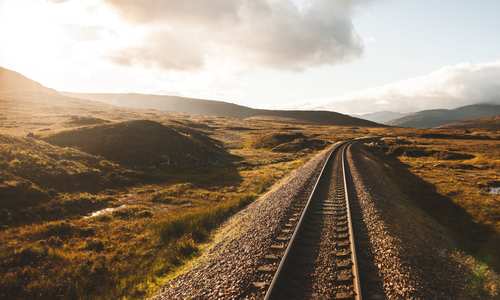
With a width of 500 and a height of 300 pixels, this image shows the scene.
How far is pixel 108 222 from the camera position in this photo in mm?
18266

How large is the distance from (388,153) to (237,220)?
179ft

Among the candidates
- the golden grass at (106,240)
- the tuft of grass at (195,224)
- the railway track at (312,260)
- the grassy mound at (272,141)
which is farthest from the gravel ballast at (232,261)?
the grassy mound at (272,141)

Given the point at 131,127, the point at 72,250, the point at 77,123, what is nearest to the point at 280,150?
the point at 131,127

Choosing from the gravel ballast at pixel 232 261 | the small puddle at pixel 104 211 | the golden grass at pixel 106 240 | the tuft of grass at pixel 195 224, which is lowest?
the small puddle at pixel 104 211

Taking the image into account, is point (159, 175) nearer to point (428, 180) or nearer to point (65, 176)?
point (65, 176)

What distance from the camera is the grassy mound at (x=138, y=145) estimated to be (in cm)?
4003

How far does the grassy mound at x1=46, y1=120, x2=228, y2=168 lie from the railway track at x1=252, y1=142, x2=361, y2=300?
29.9 m

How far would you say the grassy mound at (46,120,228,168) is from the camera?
4003cm

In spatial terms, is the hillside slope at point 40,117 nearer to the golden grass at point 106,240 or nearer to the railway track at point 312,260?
the golden grass at point 106,240

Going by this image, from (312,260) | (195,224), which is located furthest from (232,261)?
(195,224)

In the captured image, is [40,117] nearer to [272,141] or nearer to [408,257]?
[272,141]

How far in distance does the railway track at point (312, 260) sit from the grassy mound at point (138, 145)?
29894 mm

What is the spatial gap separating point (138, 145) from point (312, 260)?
130 ft

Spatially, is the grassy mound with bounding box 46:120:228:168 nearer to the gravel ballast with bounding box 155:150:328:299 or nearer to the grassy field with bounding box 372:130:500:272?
the gravel ballast with bounding box 155:150:328:299
